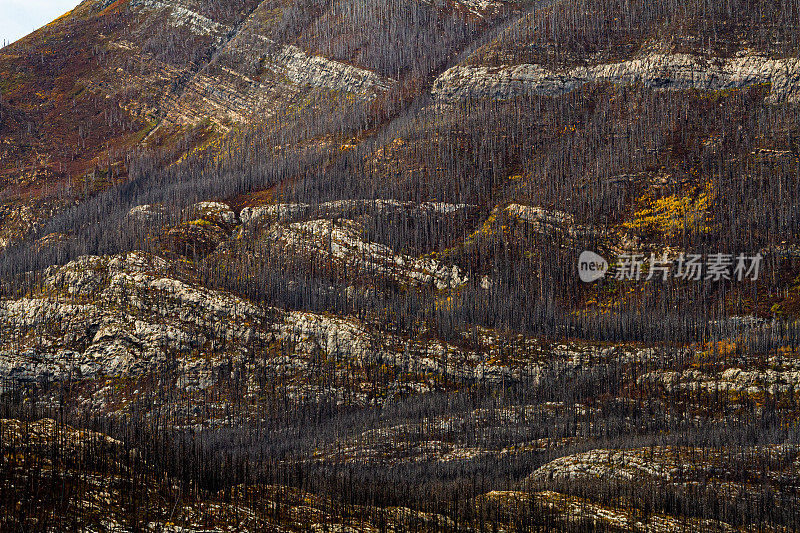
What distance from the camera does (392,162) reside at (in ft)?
587

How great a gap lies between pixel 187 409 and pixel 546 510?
6450cm

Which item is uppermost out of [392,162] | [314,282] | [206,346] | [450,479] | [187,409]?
[392,162]

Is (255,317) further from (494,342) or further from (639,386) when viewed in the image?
(639,386)

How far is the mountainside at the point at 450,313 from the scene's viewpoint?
250 feet

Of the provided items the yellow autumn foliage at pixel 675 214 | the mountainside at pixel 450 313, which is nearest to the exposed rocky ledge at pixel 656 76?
the mountainside at pixel 450 313

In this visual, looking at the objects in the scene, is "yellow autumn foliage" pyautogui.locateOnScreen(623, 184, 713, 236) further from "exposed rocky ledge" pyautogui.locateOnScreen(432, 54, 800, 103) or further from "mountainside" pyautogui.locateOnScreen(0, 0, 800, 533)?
"exposed rocky ledge" pyautogui.locateOnScreen(432, 54, 800, 103)

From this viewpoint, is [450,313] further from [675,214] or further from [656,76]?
[656,76]

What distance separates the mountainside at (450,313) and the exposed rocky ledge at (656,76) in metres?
0.62

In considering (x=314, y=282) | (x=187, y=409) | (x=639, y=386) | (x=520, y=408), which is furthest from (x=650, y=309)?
(x=187, y=409)

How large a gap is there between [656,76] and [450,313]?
91803 millimetres

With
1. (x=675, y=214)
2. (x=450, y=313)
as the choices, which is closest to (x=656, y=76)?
(x=675, y=214)

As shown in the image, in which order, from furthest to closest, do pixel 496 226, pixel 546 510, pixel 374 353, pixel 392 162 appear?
1. pixel 392 162
2. pixel 496 226
3. pixel 374 353
4. pixel 546 510

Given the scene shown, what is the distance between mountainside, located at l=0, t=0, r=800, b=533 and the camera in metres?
76.1

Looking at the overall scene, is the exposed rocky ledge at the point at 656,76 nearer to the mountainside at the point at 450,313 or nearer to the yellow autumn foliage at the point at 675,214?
the mountainside at the point at 450,313
